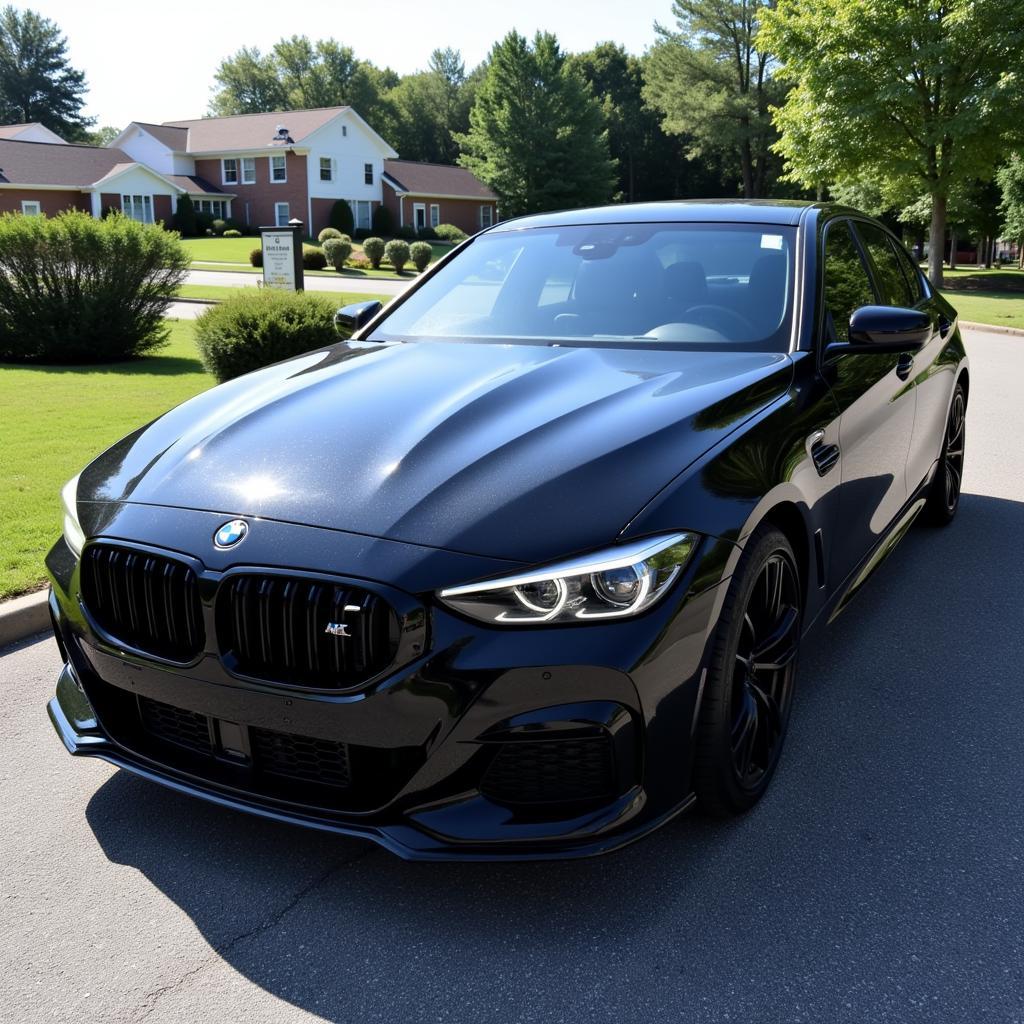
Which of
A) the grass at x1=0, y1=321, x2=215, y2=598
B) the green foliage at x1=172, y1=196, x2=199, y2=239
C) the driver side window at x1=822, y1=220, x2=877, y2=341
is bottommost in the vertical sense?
the grass at x1=0, y1=321, x2=215, y2=598

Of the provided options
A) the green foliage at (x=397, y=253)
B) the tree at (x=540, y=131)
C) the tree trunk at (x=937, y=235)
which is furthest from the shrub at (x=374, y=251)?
the tree trunk at (x=937, y=235)

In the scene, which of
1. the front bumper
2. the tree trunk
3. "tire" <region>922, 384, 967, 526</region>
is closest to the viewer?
the front bumper

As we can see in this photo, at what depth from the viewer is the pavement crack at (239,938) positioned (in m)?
2.28

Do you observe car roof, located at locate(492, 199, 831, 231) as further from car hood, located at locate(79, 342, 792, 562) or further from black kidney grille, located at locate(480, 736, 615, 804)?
black kidney grille, located at locate(480, 736, 615, 804)

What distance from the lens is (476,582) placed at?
2281mm

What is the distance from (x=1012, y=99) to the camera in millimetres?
27031

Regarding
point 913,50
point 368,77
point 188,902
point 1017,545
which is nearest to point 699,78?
point 913,50

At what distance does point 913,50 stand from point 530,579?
31.7m

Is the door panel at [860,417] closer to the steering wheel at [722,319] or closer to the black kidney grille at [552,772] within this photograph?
the steering wheel at [722,319]

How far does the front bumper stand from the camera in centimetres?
227

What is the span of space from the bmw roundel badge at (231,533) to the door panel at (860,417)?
1995mm

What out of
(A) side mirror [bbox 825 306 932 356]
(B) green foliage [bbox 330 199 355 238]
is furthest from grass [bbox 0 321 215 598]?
(B) green foliage [bbox 330 199 355 238]

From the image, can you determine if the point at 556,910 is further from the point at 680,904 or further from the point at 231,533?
the point at 231,533

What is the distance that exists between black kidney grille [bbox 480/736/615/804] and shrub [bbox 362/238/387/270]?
4095cm
